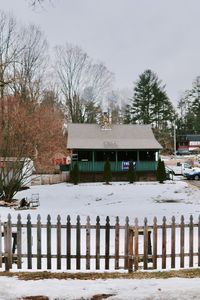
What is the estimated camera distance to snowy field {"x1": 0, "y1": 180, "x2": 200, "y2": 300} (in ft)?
18.2

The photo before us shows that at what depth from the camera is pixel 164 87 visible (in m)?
79.5

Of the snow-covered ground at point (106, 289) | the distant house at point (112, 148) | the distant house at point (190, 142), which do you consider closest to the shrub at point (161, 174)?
the distant house at point (112, 148)

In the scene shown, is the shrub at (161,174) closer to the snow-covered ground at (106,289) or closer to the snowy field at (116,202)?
the snowy field at (116,202)

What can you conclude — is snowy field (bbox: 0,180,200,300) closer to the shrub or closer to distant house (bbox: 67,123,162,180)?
the shrub

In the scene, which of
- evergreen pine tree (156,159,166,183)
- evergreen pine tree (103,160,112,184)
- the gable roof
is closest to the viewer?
evergreen pine tree (156,159,166,183)

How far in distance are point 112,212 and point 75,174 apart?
16.5 meters

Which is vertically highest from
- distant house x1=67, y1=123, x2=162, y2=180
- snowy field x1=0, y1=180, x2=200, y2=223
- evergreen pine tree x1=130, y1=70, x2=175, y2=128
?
evergreen pine tree x1=130, y1=70, x2=175, y2=128

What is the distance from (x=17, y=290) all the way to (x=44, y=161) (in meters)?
25.2

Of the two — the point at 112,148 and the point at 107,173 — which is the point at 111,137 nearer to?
the point at 112,148

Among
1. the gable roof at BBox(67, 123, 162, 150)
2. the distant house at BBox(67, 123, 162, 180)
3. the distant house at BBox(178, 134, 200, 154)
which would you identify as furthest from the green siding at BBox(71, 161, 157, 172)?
the distant house at BBox(178, 134, 200, 154)

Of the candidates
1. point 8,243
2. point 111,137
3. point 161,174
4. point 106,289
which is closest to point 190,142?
point 111,137

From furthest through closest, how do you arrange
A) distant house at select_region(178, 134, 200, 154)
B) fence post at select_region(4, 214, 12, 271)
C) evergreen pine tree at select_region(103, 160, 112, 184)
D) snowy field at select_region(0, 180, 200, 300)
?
distant house at select_region(178, 134, 200, 154)
evergreen pine tree at select_region(103, 160, 112, 184)
fence post at select_region(4, 214, 12, 271)
snowy field at select_region(0, 180, 200, 300)

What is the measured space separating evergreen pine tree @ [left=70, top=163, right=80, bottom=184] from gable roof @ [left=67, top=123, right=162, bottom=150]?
3201mm

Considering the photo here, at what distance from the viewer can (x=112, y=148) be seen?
130 ft
